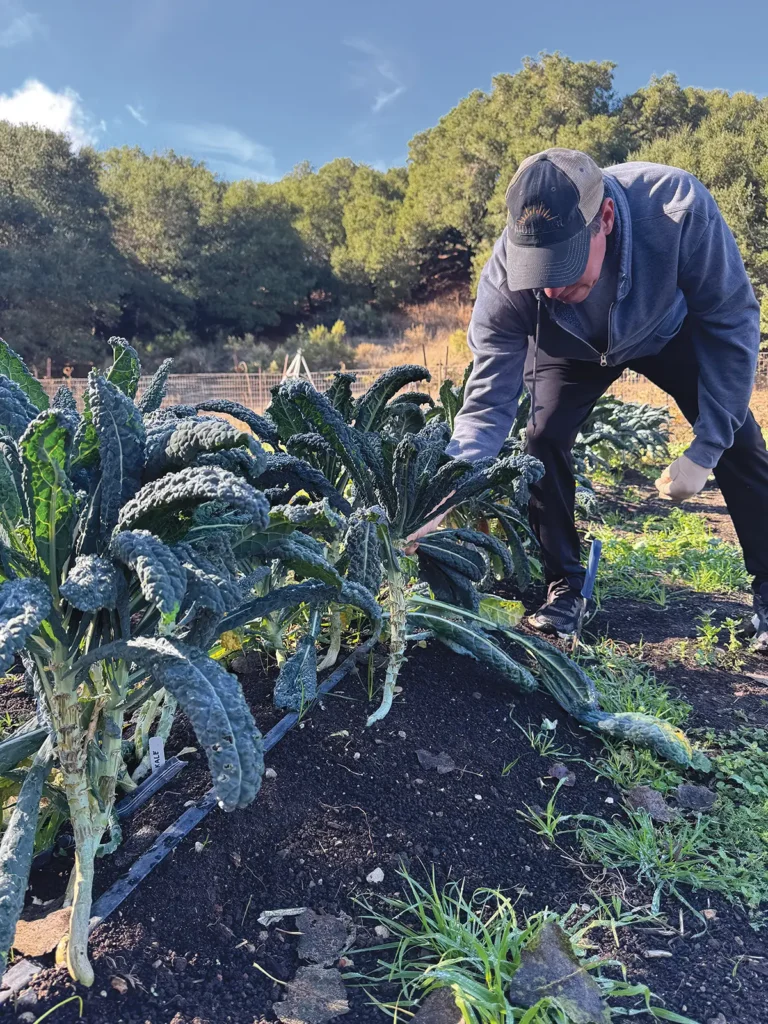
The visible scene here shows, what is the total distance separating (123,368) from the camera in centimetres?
139

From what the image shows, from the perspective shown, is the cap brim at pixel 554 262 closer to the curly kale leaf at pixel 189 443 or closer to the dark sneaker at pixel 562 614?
the dark sneaker at pixel 562 614

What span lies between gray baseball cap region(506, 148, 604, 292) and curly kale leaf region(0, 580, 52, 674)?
5.75 feet

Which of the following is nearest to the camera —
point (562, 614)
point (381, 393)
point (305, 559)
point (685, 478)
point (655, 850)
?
point (305, 559)

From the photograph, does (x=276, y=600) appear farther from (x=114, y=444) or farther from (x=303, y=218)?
(x=303, y=218)

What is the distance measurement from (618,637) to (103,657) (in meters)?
2.24

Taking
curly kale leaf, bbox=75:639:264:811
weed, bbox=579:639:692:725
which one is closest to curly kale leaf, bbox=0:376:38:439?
curly kale leaf, bbox=75:639:264:811

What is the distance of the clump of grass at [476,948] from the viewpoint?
114cm

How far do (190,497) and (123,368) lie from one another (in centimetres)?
57

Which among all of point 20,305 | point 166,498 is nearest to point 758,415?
point 166,498

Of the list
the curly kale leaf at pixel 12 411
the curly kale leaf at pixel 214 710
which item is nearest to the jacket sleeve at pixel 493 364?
the curly kale leaf at pixel 12 411

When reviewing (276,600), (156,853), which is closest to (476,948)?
(156,853)

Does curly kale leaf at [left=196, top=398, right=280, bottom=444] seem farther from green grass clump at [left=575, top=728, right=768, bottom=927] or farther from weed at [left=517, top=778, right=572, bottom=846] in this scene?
green grass clump at [left=575, top=728, right=768, bottom=927]

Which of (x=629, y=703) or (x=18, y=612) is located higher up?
(x=18, y=612)

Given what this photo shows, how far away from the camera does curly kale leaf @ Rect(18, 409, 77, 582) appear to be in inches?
38.9
